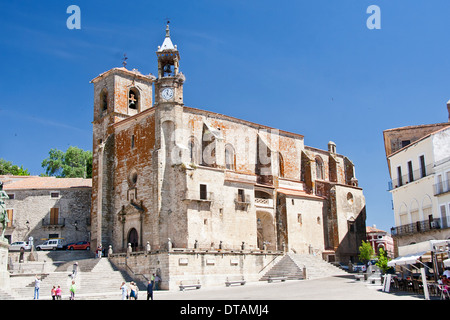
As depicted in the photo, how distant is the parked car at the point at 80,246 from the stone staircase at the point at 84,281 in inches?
211

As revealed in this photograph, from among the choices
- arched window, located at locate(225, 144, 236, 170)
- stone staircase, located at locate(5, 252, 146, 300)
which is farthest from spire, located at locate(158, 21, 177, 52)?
stone staircase, located at locate(5, 252, 146, 300)

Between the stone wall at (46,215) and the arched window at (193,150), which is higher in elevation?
the arched window at (193,150)

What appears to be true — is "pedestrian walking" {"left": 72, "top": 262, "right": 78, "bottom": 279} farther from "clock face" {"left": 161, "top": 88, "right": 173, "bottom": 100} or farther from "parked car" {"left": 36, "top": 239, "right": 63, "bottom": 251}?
"clock face" {"left": 161, "top": 88, "right": 173, "bottom": 100}

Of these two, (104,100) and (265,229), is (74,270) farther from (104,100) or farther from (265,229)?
(104,100)

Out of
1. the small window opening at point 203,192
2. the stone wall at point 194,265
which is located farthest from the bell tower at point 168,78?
the stone wall at point 194,265

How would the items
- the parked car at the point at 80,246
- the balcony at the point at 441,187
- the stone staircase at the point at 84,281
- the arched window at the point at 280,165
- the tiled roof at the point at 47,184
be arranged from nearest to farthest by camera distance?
the stone staircase at the point at 84,281 < the balcony at the point at 441,187 < the parked car at the point at 80,246 < the tiled roof at the point at 47,184 < the arched window at the point at 280,165

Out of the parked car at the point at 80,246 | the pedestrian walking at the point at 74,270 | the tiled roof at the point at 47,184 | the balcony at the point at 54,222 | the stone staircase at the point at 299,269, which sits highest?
the tiled roof at the point at 47,184

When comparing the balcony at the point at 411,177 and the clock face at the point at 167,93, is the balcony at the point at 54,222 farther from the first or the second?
the balcony at the point at 411,177

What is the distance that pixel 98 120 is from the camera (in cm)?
4631

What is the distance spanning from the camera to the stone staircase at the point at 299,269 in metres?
36.8

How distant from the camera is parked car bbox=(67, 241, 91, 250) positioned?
41875 mm

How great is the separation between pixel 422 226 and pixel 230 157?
57.9 feet
